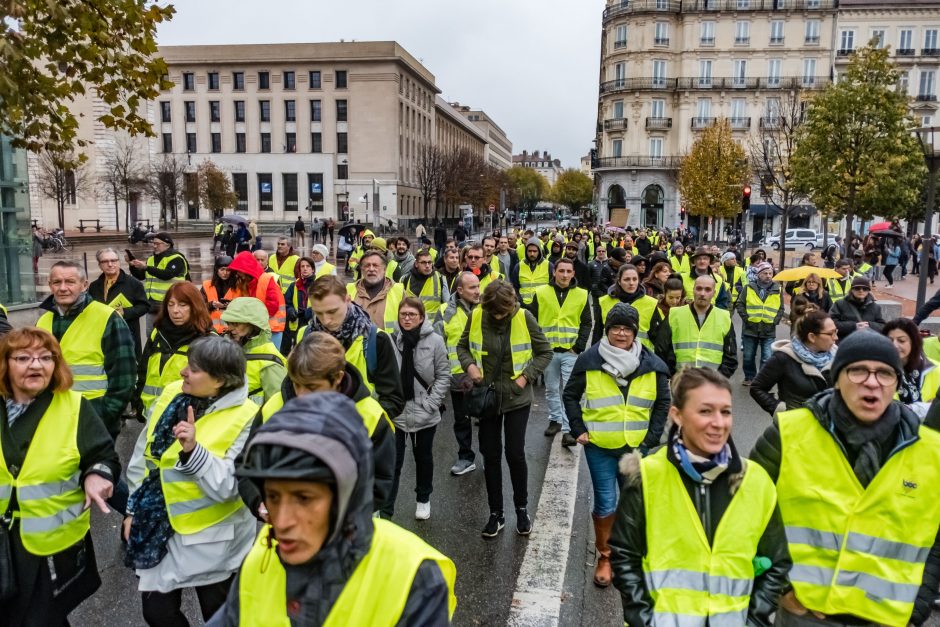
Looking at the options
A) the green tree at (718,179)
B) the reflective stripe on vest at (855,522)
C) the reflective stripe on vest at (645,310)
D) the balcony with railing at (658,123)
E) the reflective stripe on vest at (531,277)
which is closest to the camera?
the reflective stripe on vest at (855,522)

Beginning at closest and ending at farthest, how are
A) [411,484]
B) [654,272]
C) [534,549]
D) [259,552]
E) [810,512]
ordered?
[259,552] < [810,512] < [534,549] < [411,484] < [654,272]

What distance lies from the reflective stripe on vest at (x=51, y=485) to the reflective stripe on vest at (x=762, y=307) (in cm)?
889

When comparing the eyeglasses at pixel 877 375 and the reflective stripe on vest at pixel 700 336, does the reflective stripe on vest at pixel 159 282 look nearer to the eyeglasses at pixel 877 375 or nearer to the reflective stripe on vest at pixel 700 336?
the reflective stripe on vest at pixel 700 336

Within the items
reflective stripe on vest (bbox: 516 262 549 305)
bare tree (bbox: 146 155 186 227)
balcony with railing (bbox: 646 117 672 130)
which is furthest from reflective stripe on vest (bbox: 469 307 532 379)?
balcony with railing (bbox: 646 117 672 130)

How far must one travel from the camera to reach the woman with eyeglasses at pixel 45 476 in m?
3.12

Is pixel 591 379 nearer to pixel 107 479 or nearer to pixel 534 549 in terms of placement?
pixel 534 549

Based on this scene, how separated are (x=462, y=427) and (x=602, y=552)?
2.25m

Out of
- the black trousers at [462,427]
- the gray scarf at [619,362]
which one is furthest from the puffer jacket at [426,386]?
the gray scarf at [619,362]

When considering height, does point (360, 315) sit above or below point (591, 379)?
above

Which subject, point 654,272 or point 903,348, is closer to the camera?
point 903,348

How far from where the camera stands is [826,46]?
60375mm

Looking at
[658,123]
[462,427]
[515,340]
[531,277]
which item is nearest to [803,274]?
[531,277]

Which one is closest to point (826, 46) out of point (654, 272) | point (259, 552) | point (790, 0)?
point (790, 0)

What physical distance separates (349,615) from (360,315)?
3027 millimetres
